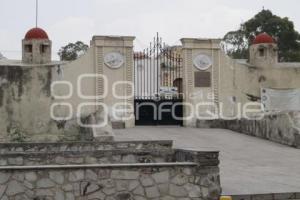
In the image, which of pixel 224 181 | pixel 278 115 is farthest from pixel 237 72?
pixel 224 181

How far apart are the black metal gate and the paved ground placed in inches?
51.1

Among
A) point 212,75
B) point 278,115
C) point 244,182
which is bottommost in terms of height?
point 244,182

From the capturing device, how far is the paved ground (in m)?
9.28

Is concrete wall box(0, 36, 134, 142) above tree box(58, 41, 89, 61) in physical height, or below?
below

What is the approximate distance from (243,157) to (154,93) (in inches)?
356

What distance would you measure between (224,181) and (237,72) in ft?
42.9

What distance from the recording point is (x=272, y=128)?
59.4 feet

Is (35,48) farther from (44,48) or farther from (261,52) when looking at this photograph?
(261,52)

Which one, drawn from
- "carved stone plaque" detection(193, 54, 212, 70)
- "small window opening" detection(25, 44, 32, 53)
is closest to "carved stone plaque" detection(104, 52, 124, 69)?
"small window opening" detection(25, 44, 32, 53)

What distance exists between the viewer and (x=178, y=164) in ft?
25.7

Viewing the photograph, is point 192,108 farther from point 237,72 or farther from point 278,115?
point 278,115

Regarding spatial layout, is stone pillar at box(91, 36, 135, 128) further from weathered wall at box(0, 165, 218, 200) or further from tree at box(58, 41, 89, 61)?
tree at box(58, 41, 89, 61)

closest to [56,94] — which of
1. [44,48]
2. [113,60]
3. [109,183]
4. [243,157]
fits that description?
[44,48]

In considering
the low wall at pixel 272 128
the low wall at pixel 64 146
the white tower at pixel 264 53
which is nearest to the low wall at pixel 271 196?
the low wall at pixel 64 146
